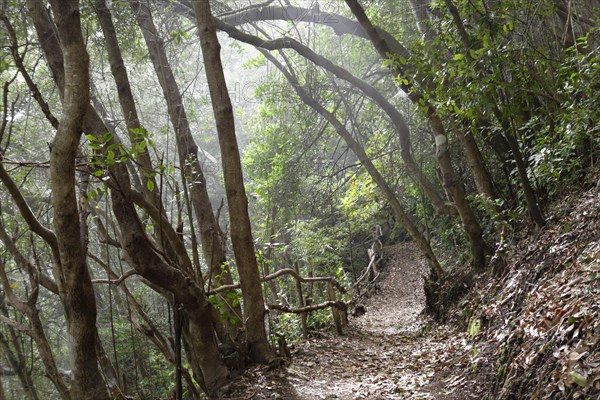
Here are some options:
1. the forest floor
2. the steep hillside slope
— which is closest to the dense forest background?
the forest floor

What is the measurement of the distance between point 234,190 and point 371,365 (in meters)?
3.26

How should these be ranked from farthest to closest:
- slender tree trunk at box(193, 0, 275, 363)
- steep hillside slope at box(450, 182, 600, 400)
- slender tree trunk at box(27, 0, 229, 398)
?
slender tree trunk at box(193, 0, 275, 363) < slender tree trunk at box(27, 0, 229, 398) < steep hillside slope at box(450, 182, 600, 400)

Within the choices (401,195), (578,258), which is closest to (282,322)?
(578,258)

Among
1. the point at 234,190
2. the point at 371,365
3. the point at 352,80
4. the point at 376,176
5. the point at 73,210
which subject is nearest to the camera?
the point at 73,210

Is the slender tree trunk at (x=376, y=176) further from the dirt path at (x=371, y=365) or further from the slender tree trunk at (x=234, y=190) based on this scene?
the slender tree trunk at (x=234, y=190)

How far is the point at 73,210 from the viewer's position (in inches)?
143

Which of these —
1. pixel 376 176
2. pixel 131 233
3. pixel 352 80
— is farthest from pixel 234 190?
pixel 376 176

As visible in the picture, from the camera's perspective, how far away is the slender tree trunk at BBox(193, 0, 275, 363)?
20.3 feet

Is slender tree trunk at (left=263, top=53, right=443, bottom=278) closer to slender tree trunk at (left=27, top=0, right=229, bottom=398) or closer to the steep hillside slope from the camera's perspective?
the steep hillside slope

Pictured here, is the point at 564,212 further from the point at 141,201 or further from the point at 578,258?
the point at 141,201

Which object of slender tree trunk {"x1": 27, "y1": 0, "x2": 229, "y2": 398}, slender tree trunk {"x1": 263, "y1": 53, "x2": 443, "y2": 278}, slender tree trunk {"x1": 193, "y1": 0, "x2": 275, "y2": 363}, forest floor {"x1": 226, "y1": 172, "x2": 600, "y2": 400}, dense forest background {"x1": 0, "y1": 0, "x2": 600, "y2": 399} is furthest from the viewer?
slender tree trunk {"x1": 263, "y1": 53, "x2": 443, "y2": 278}

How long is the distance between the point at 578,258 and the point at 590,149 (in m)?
2.58

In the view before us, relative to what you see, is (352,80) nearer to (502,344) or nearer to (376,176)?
(376,176)

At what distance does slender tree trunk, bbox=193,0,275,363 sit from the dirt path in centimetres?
44
